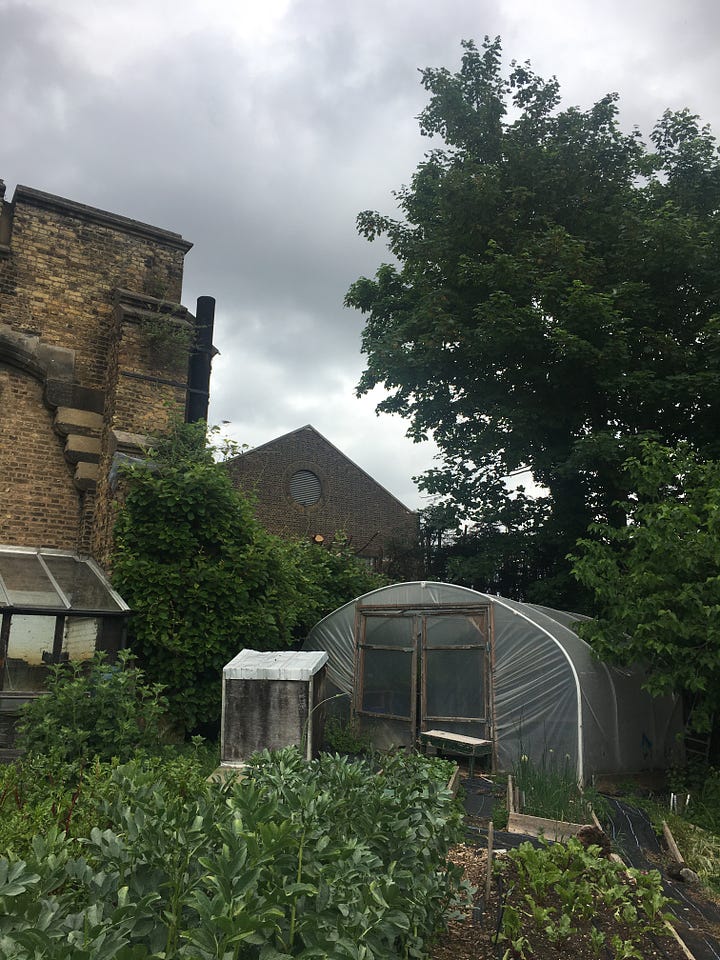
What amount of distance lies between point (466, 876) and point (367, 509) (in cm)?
2309

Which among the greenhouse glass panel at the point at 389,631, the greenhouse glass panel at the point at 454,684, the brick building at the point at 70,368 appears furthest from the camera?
the greenhouse glass panel at the point at 389,631

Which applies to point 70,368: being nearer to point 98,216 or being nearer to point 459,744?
point 98,216

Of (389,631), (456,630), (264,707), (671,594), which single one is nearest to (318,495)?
(389,631)

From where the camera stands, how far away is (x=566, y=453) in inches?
588

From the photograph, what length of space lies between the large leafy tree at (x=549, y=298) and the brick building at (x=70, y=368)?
5.38 metres

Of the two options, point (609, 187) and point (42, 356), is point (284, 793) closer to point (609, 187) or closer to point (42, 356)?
point (42, 356)

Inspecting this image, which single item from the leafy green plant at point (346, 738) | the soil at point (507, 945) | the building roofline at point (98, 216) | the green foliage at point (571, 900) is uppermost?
the building roofline at point (98, 216)

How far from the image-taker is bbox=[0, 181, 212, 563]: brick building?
38.2ft

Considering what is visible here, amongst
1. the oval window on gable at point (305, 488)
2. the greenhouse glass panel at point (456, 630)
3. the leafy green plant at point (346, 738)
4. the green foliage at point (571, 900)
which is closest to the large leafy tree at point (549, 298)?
the greenhouse glass panel at point (456, 630)

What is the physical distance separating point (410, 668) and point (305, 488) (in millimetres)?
15668

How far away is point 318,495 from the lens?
27.5 m

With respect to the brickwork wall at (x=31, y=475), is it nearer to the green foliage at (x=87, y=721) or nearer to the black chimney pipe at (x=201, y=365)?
the black chimney pipe at (x=201, y=365)

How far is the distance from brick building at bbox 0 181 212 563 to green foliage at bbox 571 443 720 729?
7302 mm

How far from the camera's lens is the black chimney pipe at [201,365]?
1383 cm
